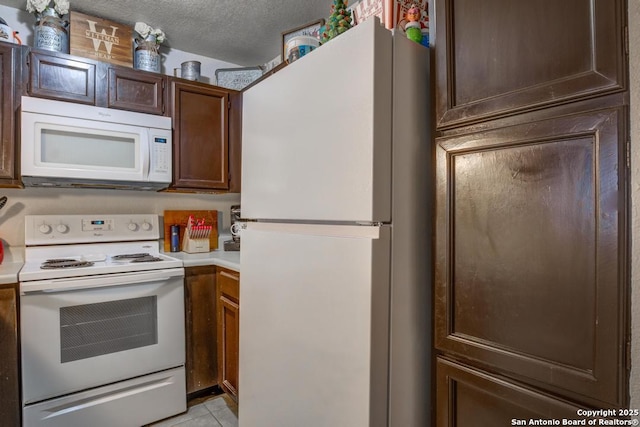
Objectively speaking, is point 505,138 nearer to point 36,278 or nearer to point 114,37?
point 36,278

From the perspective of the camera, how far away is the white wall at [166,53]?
6.73 ft

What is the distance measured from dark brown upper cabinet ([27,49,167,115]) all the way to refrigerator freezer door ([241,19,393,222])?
124 cm

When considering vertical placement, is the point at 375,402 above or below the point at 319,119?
below

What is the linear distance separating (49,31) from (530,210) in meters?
2.48

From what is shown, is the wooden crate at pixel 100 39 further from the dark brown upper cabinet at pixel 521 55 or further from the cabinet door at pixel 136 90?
the dark brown upper cabinet at pixel 521 55

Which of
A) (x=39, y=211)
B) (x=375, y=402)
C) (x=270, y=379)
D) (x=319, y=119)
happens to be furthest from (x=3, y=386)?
(x=319, y=119)

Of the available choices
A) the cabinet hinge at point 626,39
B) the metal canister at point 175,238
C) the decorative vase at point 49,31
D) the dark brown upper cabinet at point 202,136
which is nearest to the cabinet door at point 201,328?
the metal canister at point 175,238

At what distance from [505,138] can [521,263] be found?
0.31 meters

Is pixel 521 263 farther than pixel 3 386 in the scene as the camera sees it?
No

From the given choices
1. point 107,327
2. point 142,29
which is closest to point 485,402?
point 107,327

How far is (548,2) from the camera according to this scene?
79 centimetres

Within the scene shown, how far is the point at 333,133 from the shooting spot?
101cm

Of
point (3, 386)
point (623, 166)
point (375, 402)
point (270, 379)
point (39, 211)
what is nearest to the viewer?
point (623, 166)

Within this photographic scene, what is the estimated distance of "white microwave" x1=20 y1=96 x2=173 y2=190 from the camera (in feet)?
5.91
